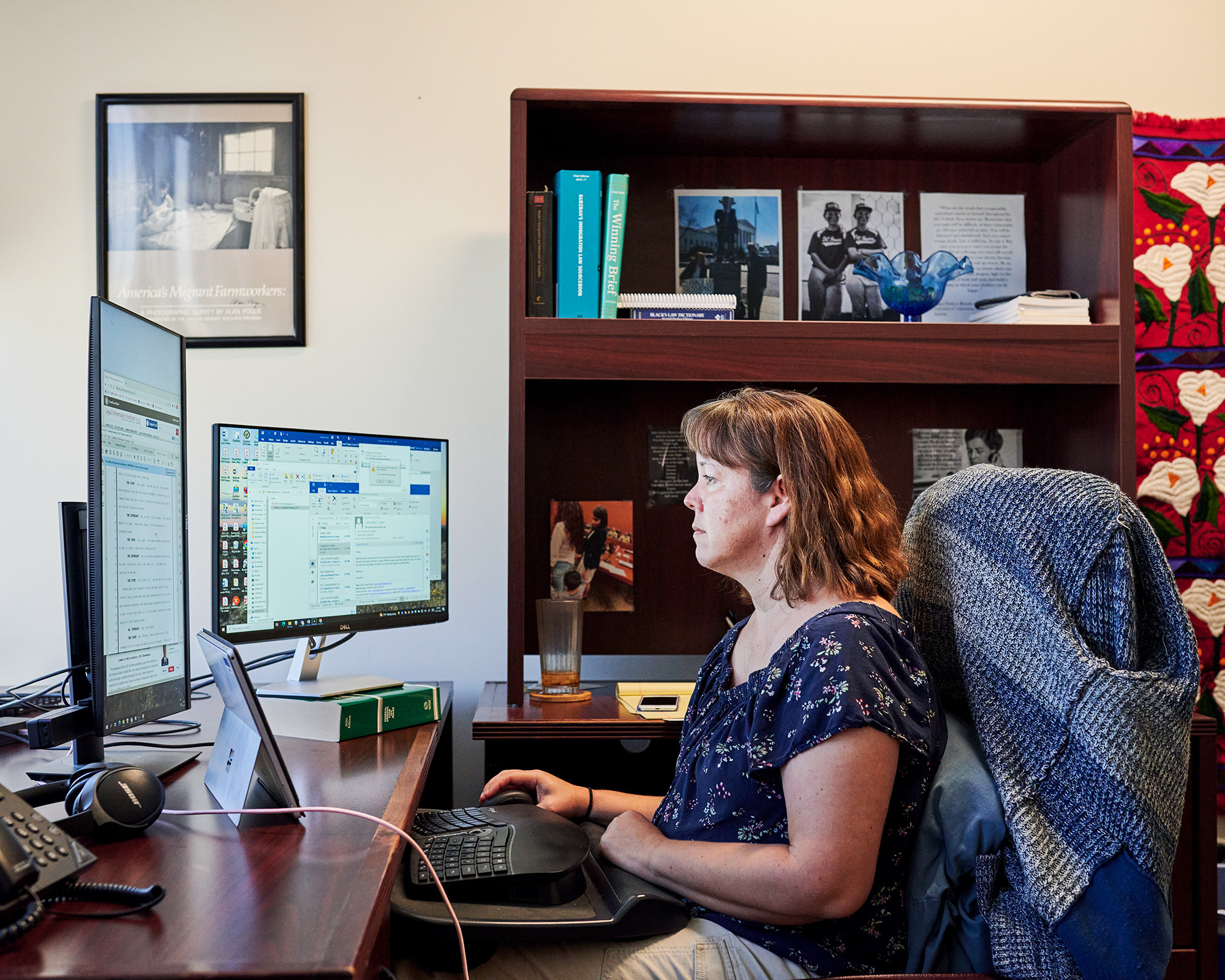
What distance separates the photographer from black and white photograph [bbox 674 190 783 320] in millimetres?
2137

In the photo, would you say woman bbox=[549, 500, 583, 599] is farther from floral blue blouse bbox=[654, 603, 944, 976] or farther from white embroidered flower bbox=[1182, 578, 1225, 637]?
white embroidered flower bbox=[1182, 578, 1225, 637]

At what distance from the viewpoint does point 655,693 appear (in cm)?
186

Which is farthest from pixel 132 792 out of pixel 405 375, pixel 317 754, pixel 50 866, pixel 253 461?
pixel 405 375

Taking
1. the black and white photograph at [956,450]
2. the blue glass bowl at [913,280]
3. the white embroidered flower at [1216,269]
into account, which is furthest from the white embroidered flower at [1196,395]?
the blue glass bowl at [913,280]

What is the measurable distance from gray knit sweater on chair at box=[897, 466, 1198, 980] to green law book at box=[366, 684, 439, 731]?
0.85m

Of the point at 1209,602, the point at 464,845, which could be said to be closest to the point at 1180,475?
the point at 1209,602

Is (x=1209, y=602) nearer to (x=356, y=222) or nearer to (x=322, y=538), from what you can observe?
(x=322, y=538)

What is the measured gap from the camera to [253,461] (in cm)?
151

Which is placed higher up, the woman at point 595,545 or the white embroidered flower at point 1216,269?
the white embroidered flower at point 1216,269

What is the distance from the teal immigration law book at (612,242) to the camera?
1829 millimetres

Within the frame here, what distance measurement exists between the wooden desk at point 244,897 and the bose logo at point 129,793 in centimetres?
3

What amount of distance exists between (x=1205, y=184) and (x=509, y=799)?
1.99 m

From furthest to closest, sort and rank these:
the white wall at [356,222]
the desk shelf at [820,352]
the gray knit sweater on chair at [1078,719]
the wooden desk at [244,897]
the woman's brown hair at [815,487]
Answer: the white wall at [356,222], the desk shelf at [820,352], the woman's brown hair at [815,487], the gray knit sweater on chair at [1078,719], the wooden desk at [244,897]

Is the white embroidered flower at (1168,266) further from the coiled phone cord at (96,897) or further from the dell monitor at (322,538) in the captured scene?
the coiled phone cord at (96,897)
